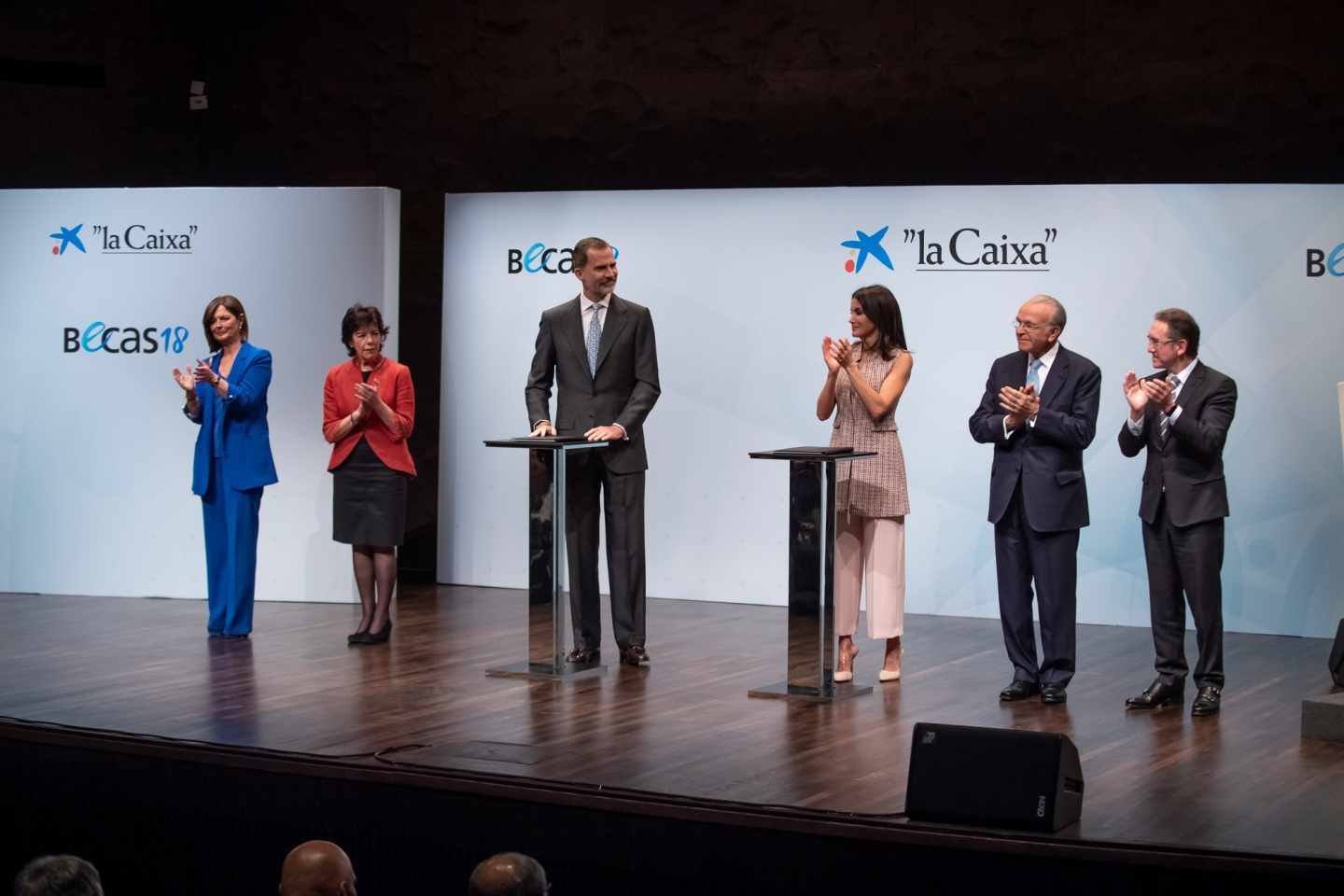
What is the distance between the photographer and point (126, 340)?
8500 mm

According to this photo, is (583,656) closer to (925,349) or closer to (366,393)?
(366,393)

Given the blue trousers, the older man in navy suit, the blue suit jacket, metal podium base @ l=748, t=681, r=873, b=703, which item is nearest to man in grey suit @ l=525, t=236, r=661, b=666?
metal podium base @ l=748, t=681, r=873, b=703

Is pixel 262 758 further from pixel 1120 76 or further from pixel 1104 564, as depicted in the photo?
pixel 1120 76

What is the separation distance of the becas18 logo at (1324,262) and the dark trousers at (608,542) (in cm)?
347

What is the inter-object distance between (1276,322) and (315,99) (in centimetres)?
556

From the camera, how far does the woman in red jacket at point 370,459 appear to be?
23.5 feet

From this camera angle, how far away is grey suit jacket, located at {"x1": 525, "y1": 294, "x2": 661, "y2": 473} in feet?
21.5

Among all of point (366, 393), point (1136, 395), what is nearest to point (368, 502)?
point (366, 393)

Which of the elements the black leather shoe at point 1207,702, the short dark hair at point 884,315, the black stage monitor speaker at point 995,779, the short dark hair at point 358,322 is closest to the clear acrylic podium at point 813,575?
the short dark hair at point 884,315

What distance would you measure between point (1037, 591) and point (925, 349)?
8.36 feet

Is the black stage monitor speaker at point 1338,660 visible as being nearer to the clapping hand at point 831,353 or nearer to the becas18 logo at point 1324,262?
the becas18 logo at point 1324,262

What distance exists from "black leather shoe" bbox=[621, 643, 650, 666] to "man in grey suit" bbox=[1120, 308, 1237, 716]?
6.26 ft

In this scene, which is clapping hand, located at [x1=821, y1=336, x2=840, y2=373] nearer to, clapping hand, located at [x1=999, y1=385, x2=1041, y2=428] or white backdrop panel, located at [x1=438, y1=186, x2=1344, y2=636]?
clapping hand, located at [x1=999, y1=385, x2=1041, y2=428]

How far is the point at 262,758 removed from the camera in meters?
4.79
